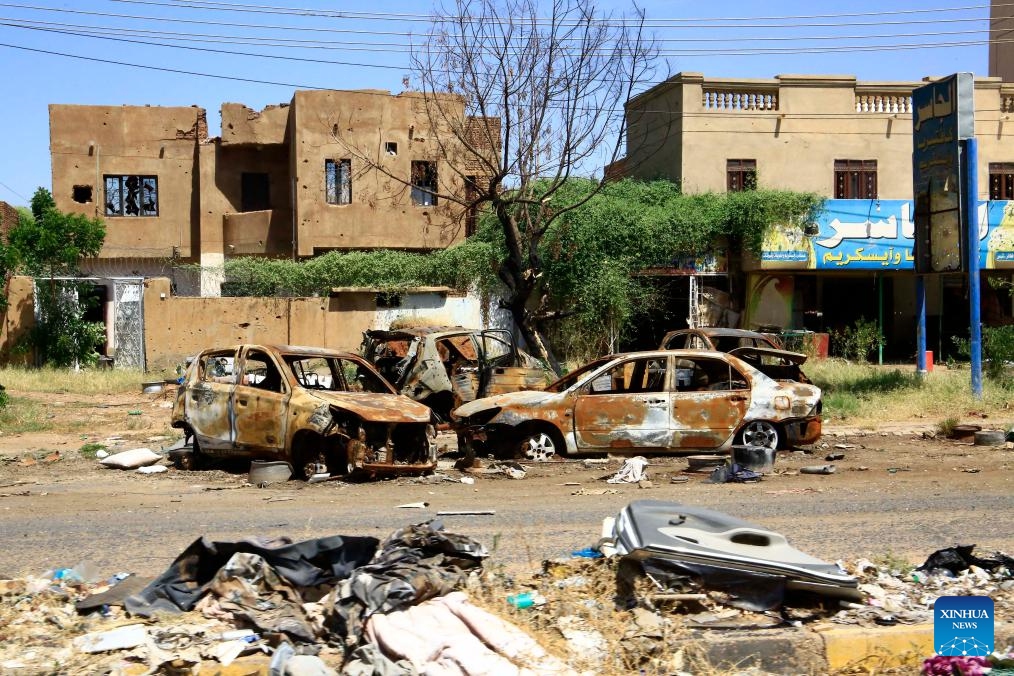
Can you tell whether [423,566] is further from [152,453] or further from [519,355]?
[519,355]

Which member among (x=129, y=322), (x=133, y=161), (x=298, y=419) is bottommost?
(x=298, y=419)

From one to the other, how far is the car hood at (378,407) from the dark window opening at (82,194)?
2415 centimetres

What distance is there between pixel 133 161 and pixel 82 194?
1979mm

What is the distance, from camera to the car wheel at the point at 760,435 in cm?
1291

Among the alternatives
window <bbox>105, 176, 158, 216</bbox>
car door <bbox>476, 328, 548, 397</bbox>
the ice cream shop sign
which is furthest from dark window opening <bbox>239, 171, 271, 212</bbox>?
car door <bbox>476, 328, 548, 397</bbox>

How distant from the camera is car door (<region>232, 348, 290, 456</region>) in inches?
460

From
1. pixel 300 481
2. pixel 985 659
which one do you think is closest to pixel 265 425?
pixel 300 481

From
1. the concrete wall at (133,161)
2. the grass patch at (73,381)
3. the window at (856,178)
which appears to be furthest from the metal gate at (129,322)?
the window at (856,178)

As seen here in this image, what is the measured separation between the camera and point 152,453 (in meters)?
13.5

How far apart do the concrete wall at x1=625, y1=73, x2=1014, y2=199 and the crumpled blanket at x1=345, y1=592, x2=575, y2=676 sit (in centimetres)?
2588

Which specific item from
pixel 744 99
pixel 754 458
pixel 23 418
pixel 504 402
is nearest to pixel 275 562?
pixel 504 402

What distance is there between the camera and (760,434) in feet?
42.5

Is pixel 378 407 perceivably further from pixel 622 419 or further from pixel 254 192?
pixel 254 192

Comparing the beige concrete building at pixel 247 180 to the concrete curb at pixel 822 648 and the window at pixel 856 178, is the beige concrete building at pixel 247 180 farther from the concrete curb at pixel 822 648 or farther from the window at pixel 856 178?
the concrete curb at pixel 822 648
